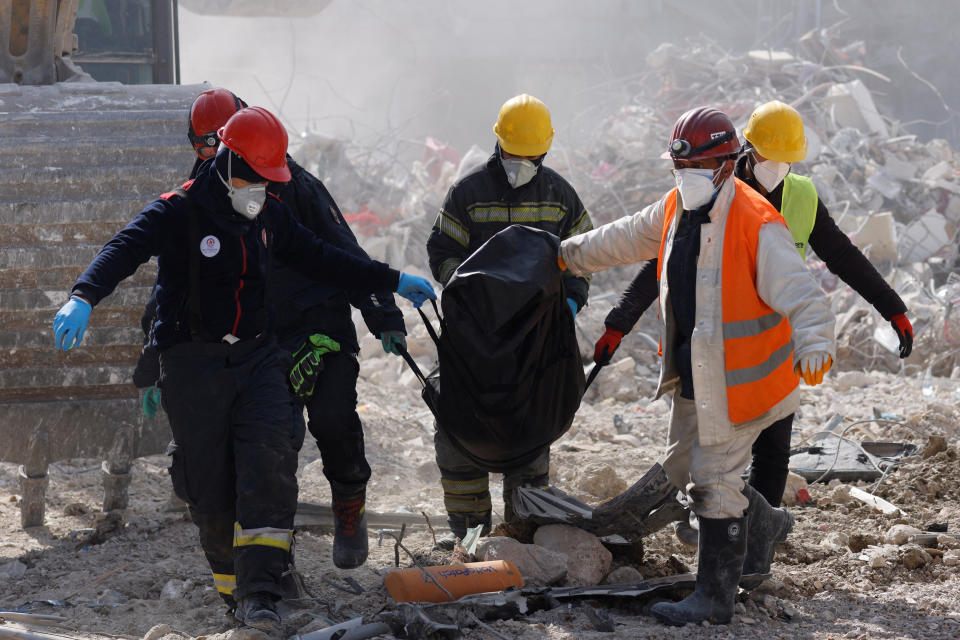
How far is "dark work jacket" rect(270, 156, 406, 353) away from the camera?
3.62m

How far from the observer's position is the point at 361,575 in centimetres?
388

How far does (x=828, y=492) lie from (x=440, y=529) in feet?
5.88

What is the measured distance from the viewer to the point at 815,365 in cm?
275

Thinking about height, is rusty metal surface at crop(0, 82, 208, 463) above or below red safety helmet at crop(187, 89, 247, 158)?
below

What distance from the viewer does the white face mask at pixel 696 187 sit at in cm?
301

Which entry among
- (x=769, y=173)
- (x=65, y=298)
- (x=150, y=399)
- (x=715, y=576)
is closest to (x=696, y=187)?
(x=769, y=173)

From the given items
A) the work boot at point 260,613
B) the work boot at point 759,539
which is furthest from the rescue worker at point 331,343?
the work boot at point 759,539

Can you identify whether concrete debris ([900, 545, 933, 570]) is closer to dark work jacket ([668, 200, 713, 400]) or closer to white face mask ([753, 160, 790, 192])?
dark work jacket ([668, 200, 713, 400])

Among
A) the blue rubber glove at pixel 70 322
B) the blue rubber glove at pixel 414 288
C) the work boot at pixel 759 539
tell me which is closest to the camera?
the blue rubber glove at pixel 70 322

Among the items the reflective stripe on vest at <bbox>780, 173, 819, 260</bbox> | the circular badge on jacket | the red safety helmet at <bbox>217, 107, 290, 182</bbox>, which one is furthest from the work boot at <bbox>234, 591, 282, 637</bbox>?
the reflective stripe on vest at <bbox>780, 173, 819, 260</bbox>

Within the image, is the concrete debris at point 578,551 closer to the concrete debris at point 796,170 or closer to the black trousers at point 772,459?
the black trousers at point 772,459

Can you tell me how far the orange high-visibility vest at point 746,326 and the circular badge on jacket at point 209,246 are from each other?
1.49m

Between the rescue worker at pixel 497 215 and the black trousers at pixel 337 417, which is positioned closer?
the black trousers at pixel 337 417

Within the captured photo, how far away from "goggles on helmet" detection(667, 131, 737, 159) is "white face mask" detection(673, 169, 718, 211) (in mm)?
50
